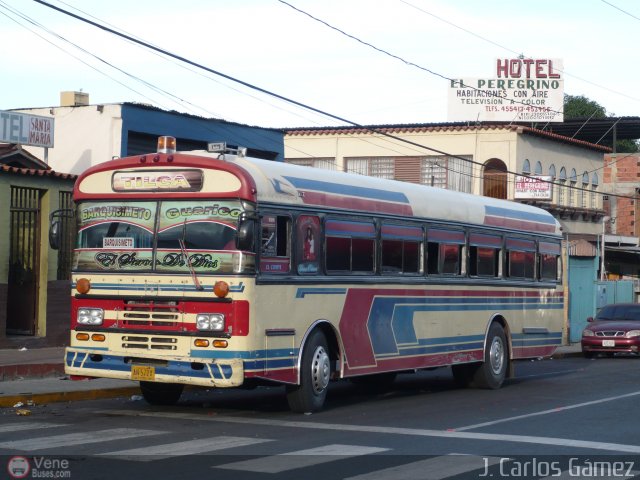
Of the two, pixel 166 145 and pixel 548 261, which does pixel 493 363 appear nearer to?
pixel 548 261

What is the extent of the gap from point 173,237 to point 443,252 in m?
5.67

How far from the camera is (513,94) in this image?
5028 centimetres

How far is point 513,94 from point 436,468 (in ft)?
138

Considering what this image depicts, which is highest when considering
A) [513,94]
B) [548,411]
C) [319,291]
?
[513,94]

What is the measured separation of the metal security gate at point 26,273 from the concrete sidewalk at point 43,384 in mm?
1979

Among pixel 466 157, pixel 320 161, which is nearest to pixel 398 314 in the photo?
pixel 466 157

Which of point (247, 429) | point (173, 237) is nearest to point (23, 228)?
point (173, 237)

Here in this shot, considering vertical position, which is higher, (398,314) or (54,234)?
(54,234)

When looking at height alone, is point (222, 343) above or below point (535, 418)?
above

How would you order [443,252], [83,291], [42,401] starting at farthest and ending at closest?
1. [443,252]
2. [42,401]
3. [83,291]

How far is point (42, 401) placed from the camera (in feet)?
48.6

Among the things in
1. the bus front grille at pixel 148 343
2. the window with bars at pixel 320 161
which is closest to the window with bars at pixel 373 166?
the window with bars at pixel 320 161

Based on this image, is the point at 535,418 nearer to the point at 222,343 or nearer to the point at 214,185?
the point at 222,343

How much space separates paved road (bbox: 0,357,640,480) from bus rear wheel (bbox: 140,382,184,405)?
19 centimetres
